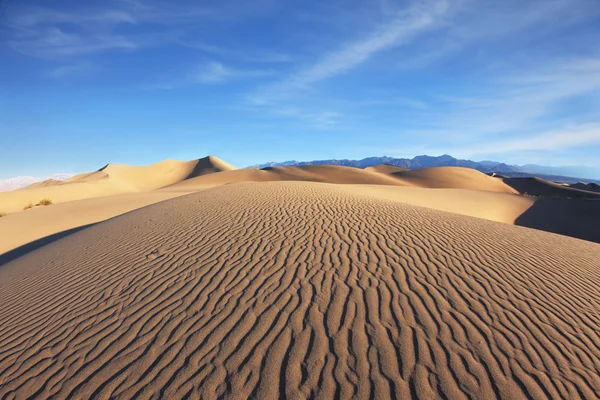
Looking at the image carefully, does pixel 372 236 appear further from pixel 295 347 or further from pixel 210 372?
pixel 210 372

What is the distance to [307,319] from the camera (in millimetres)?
4016

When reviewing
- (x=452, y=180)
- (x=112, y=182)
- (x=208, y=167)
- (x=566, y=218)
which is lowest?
(x=566, y=218)

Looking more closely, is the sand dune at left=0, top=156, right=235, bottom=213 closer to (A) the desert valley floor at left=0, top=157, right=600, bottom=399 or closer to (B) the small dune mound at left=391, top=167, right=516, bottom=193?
(A) the desert valley floor at left=0, top=157, right=600, bottom=399

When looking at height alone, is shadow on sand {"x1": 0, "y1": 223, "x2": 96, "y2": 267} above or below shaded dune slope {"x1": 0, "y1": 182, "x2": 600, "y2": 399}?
below

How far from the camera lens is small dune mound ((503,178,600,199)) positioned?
152ft

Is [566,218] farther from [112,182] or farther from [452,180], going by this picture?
[112,182]

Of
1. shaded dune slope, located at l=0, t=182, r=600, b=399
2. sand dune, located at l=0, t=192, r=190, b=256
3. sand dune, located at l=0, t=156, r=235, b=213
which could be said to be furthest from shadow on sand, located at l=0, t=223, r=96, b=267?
sand dune, located at l=0, t=156, r=235, b=213

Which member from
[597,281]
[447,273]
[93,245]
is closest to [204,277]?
[447,273]

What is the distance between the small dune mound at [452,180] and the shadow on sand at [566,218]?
84.1 feet

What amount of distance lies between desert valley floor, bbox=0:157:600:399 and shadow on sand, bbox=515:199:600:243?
42.7 ft

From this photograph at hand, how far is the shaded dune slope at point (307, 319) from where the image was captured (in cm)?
315

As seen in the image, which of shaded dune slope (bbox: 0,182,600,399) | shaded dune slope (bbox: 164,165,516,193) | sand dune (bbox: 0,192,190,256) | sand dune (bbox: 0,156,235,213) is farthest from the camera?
shaded dune slope (bbox: 164,165,516,193)

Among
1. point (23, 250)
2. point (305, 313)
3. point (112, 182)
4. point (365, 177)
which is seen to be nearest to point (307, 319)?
point (305, 313)

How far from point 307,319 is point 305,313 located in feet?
0.45
